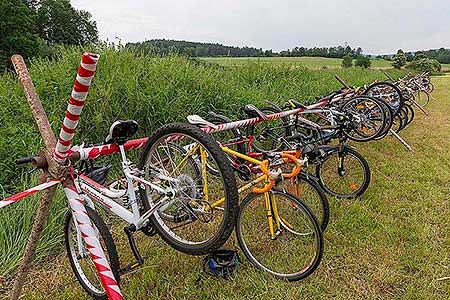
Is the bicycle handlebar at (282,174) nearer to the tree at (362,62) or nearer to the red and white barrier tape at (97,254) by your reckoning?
the red and white barrier tape at (97,254)

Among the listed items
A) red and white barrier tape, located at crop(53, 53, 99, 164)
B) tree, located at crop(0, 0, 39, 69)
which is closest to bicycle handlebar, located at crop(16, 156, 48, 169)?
red and white barrier tape, located at crop(53, 53, 99, 164)

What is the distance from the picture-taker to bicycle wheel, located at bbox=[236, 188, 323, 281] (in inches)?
85.3

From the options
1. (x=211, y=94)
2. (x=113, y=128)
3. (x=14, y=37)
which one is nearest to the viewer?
(x=113, y=128)

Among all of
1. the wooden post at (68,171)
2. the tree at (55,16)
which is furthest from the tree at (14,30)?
the wooden post at (68,171)

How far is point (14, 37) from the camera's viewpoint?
64.6 ft

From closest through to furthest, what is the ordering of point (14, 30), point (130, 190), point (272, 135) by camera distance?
point (130, 190), point (272, 135), point (14, 30)

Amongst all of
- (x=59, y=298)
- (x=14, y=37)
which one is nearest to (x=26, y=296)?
(x=59, y=298)

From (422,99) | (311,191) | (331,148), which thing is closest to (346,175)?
(331,148)

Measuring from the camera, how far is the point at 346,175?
3605 mm

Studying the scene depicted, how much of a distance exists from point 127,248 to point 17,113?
2.43 m

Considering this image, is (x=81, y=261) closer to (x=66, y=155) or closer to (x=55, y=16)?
(x=66, y=155)

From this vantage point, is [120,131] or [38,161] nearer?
[38,161]

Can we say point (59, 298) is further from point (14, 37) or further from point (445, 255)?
point (14, 37)

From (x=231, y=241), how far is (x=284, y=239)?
0.42 metres
